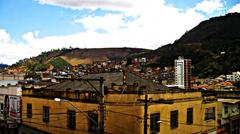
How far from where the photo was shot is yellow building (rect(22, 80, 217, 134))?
2392 centimetres

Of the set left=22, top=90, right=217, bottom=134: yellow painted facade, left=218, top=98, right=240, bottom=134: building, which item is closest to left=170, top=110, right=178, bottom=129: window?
left=22, top=90, right=217, bottom=134: yellow painted facade

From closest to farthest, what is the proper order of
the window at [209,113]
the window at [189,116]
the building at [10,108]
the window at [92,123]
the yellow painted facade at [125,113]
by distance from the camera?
the yellow painted facade at [125,113], the window at [92,123], the window at [189,116], the window at [209,113], the building at [10,108]

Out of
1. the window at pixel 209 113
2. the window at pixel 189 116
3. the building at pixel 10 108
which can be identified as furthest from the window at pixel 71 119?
the window at pixel 209 113

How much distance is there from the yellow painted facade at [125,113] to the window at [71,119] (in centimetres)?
32

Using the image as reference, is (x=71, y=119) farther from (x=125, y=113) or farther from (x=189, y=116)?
(x=189, y=116)

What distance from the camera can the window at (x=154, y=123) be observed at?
24266 millimetres

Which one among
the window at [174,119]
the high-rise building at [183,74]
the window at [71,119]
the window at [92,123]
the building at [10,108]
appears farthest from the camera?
the high-rise building at [183,74]

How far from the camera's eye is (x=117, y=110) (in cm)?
2448

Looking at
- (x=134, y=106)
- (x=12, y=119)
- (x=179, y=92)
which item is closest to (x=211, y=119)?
(x=179, y=92)

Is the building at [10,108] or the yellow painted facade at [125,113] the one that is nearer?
the yellow painted facade at [125,113]

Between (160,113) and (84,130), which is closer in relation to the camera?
(160,113)

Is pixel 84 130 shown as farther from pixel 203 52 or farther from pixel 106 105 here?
pixel 203 52

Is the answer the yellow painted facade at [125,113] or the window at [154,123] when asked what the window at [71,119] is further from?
the window at [154,123]

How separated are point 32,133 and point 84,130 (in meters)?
7.30
